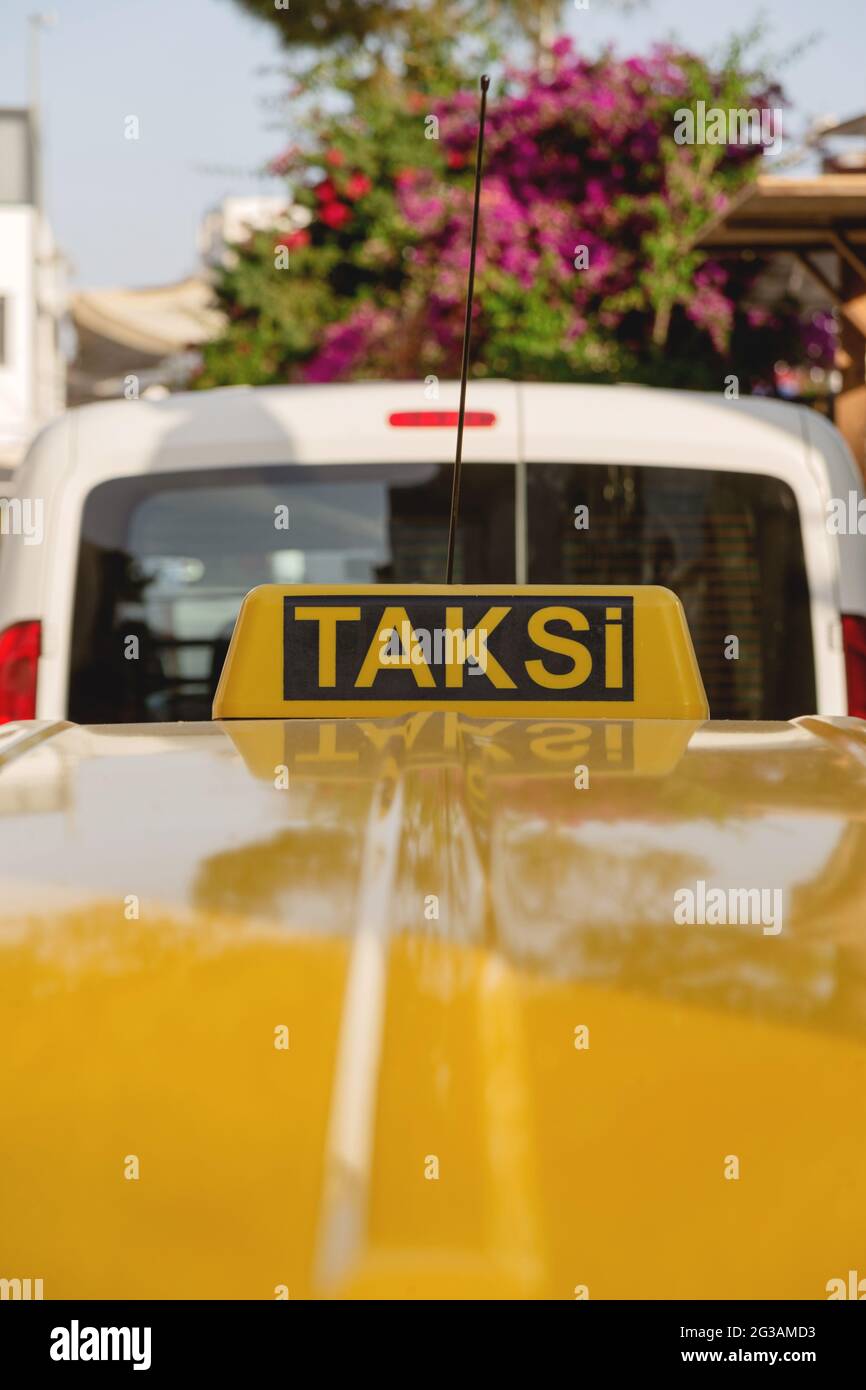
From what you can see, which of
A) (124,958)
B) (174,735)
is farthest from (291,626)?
(124,958)

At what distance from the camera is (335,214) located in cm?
2036

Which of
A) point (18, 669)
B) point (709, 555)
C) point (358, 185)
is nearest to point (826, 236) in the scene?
point (709, 555)

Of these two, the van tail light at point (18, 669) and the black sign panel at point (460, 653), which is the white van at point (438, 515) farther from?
the black sign panel at point (460, 653)

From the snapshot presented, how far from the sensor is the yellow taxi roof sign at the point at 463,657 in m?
2.80

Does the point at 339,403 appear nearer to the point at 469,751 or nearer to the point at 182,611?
the point at 182,611

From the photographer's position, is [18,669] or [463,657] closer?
[463,657]

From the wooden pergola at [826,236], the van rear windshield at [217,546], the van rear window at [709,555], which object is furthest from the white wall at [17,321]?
the van rear window at [709,555]

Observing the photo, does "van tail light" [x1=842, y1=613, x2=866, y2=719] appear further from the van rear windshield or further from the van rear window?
the van rear windshield

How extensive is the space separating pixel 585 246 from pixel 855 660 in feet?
36.5

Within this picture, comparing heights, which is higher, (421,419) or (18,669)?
(421,419)

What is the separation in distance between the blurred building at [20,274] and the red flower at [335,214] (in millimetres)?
22476

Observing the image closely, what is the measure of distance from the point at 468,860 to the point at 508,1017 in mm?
284

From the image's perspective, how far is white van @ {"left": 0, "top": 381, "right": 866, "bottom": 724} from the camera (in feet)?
15.5

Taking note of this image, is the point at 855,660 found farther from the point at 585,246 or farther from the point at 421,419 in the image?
the point at 585,246
